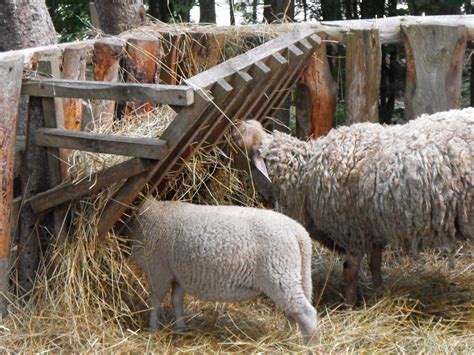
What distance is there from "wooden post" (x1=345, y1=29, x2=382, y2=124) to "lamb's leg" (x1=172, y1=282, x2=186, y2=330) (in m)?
2.19

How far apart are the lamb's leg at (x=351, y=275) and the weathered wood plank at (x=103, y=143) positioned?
165 centimetres

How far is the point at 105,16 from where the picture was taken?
821 centimetres

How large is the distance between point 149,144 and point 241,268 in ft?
2.86

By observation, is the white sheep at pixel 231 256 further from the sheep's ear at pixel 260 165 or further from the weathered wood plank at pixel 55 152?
the sheep's ear at pixel 260 165

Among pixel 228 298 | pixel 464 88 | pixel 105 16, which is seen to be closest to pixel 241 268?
pixel 228 298

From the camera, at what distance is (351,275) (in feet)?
18.0

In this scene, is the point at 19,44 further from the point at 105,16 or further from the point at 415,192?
the point at 415,192

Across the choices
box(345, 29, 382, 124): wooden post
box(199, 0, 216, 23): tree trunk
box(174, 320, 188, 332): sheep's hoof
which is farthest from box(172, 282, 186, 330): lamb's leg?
box(199, 0, 216, 23): tree trunk

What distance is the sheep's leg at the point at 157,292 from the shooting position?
4.91 meters

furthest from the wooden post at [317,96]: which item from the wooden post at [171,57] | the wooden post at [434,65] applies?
the wooden post at [171,57]

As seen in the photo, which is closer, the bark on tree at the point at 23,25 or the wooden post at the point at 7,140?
the wooden post at the point at 7,140

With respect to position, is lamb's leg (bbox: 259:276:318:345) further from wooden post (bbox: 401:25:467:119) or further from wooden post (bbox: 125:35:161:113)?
wooden post (bbox: 401:25:467:119)

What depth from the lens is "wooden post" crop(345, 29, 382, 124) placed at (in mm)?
6289

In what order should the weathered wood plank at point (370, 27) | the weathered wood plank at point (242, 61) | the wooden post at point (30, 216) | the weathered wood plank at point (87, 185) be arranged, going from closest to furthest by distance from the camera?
1. the weathered wood plank at point (242, 61)
2. the weathered wood plank at point (87, 185)
3. the wooden post at point (30, 216)
4. the weathered wood plank at point (370, 27)
